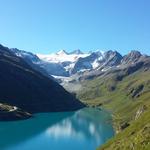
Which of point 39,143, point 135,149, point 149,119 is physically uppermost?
point 39,143

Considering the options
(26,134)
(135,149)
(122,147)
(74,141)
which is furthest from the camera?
(26,134)

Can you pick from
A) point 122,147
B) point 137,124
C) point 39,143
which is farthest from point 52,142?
point 122,147

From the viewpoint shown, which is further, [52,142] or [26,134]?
[26,134]

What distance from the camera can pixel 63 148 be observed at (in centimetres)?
15550

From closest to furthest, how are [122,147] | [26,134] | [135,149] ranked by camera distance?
[135,149] → [122,147] → [26,134]

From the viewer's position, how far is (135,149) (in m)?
81.8

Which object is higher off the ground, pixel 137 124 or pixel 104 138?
pixel 104 138

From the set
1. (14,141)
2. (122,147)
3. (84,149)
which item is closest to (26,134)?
(14,141)

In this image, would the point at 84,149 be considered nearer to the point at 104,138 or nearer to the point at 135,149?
the point at 104,138

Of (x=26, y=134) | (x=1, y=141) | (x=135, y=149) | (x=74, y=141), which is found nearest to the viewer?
(x=135, y=149)

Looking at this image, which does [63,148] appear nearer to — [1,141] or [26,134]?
[1,141]

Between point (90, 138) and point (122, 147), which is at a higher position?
point (90, 138)

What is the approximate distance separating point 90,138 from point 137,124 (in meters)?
70.6

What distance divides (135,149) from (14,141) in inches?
3846
